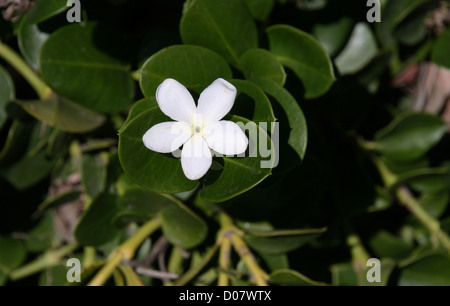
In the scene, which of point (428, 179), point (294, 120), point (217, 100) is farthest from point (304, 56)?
point (428, 179)

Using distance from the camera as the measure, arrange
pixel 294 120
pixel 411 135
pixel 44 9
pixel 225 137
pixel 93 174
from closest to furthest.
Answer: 1. pixel 225 137
2. pixel 294 120
3. pixel 44 9
4. pixel 93 174
5. pixel 411 135

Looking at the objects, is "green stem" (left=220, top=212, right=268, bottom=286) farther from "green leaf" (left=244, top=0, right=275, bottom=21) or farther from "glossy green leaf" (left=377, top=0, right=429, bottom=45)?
"glossy green leaf" (left=377, top=0, right=429, bottom=45)

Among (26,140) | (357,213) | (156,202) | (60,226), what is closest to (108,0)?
(26,140)

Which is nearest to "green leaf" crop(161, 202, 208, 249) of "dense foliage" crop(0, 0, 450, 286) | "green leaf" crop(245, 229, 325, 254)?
"dense foliage" crop(0, 0, 450, 286)

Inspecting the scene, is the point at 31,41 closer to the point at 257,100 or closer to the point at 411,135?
the point at 257,100

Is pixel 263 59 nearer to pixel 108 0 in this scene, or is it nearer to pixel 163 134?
pixel 163 134
